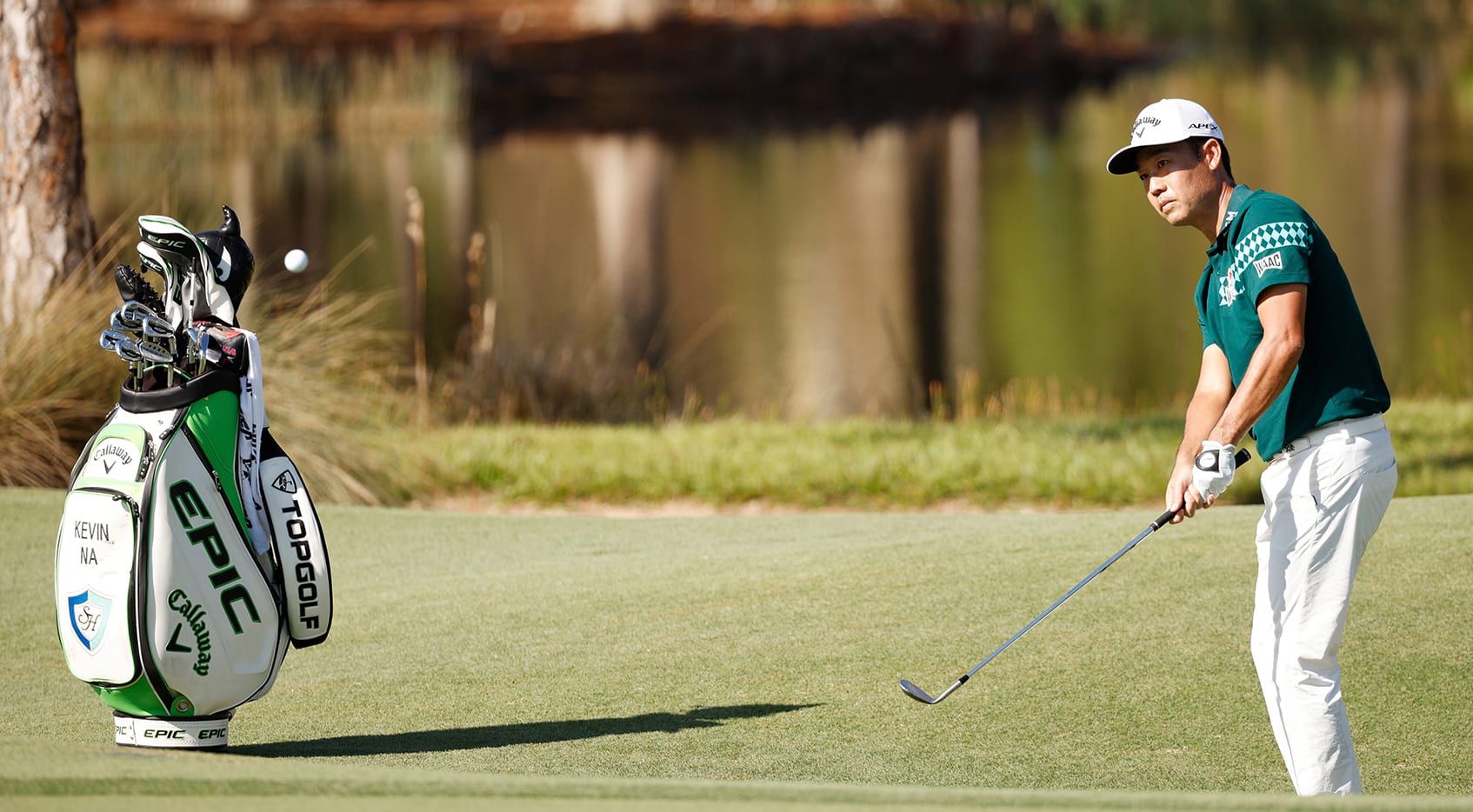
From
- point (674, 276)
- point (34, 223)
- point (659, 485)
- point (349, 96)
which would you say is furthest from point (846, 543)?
point (349, 96)

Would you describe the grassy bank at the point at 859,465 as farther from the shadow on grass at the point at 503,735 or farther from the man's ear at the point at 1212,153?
the man's ear at the point at 1212,153

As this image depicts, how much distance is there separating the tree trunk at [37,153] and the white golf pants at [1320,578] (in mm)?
7173

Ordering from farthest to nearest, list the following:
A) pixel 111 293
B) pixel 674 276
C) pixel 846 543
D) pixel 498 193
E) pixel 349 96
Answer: pixel 349 96 → pixel 498 193 → pixel 674 276 → pixel 111 293 → pixel 846 543

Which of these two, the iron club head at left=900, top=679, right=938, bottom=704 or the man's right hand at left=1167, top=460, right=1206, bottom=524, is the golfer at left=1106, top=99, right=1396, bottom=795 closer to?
the man's right hand at left=1167, top=460, right=1206, bottom=524

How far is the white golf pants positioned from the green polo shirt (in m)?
0.06

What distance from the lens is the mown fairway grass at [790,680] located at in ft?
11.9

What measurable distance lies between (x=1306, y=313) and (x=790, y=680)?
2090mm

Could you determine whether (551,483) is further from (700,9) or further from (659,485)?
(700,9)

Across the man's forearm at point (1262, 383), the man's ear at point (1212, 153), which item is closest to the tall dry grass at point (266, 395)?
the man's ear at point (1212, 153)

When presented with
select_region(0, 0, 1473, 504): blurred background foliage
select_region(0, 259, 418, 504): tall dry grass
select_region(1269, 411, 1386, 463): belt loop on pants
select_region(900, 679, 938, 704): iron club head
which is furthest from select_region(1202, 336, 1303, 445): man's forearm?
select_region(0, 259, 418, 504): tall dry grass

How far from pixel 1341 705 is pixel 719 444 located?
682 cm

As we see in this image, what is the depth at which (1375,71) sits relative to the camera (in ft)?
137

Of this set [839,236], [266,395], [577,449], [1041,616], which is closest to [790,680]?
[1041,616]

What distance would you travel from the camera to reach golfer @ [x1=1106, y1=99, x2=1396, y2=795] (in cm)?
400
